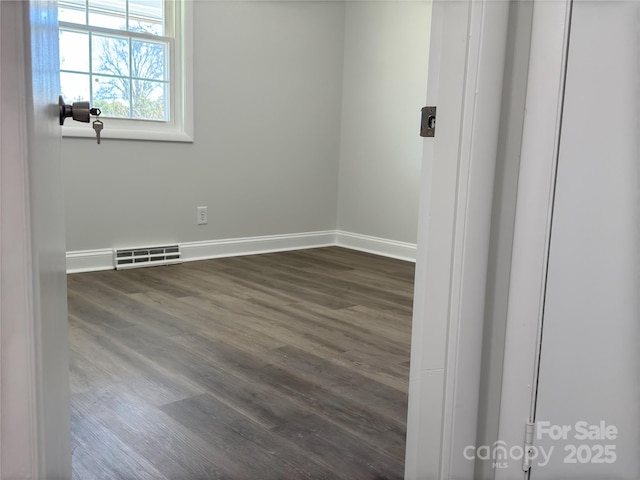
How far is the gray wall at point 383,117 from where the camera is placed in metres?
4.32

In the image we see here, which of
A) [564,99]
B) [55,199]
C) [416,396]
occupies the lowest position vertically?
[416,396]

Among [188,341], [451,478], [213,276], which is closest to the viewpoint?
[451,478]

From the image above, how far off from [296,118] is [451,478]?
151 inches

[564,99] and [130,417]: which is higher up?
[564,99]

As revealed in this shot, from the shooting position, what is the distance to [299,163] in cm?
Result: 471

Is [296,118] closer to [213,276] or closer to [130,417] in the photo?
[213,276]

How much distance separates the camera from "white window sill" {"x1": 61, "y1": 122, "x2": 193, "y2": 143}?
3479 mm

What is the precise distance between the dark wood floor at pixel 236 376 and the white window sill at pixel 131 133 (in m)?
0.87

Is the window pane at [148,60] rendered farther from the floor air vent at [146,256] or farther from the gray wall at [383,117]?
the gray wall at [383,117]

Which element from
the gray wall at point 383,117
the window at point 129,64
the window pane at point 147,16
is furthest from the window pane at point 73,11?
the gray wall at point 383,117

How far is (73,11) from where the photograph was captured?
137 inches

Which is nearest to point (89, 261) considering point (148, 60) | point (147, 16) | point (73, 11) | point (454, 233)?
point (148, 60)

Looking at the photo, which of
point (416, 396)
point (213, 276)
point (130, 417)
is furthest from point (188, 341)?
point (416, 396)

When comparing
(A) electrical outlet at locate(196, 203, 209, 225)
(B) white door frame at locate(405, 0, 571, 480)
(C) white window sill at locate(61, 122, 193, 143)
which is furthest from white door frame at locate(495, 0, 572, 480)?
(A) electrical outlet at locate(196, 203, 209, 225)
